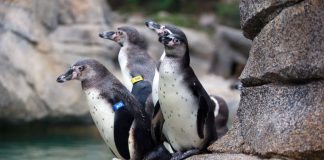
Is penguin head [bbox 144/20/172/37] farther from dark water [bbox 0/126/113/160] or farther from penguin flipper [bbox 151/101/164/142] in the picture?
dark water [bbox 0/126/113/160]

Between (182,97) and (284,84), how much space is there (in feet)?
2.61

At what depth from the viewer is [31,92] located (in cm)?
1043

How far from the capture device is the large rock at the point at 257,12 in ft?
12.8

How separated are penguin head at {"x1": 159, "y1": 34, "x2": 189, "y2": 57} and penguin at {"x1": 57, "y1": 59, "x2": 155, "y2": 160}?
527mm

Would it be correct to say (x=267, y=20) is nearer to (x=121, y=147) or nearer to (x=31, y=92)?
(x=121, y=147)

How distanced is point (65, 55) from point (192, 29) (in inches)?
289

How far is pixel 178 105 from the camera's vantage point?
441 cm

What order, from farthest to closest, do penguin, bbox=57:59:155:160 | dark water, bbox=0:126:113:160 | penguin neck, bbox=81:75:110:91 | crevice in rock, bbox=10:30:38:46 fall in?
crevice in rock, bbox=10:30:38:46 → dark water, bbox=0:126:113:160 → penguin neck, bbox=81:75:110:91 → penguin, bbox=57:59:155:160

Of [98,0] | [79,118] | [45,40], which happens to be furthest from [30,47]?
[98,0]

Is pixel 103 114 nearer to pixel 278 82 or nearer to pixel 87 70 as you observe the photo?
pixel 87 70

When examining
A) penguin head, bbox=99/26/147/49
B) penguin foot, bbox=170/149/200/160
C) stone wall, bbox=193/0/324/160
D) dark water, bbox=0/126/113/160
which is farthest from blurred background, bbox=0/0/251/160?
stone wall, bbox=193/0/324/160

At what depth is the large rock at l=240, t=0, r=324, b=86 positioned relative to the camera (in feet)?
11.9

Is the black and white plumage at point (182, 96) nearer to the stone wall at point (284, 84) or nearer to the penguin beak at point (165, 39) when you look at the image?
the penguin beak at point (165, 39)

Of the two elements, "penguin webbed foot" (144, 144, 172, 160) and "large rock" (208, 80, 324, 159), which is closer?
"large rock" (208, 80, 324, 159)
